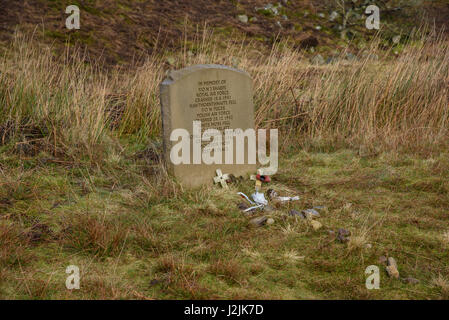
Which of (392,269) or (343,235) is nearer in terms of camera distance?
(392,269)

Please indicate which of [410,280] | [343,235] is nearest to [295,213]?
[343,235]

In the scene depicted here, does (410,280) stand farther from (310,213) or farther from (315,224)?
(310,213)

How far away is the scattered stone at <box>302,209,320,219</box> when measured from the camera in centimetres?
367

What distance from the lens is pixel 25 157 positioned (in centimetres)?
492

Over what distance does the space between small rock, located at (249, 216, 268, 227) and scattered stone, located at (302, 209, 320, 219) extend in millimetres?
332

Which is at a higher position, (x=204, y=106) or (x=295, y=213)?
(x=204, y=106)

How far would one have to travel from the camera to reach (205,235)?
133 inches

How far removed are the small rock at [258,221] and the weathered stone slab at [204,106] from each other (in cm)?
95

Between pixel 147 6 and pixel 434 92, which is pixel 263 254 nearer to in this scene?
pixel 434 92

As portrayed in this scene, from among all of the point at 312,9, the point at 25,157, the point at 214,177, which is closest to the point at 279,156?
the point at 214,177

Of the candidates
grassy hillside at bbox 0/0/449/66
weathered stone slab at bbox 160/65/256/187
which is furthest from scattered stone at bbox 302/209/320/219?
grassy hillside at bbox 0/0/449/66

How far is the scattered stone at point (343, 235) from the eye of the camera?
3.27 metres

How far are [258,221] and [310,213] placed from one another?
425mm

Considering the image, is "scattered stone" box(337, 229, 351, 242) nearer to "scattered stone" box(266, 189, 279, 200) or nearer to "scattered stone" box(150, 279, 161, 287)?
"scattered stone" box(266, 189, 279, 200)
